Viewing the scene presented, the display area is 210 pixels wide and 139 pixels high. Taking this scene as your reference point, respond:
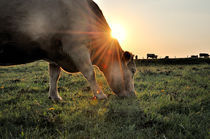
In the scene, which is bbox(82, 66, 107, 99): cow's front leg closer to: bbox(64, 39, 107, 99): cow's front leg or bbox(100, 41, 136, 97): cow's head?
bbox(64, 39, 107, 99): cow's front leg

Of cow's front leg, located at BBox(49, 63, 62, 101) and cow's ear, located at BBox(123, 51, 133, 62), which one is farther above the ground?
cow's ear, located at BBox(123, 51, 133, 62)

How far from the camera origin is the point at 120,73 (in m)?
4.59

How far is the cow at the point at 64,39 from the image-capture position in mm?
3305

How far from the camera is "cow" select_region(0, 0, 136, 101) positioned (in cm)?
330

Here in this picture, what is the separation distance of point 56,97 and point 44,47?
1.56m

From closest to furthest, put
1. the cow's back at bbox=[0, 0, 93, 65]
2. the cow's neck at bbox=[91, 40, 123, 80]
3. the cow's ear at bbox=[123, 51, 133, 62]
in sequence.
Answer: the cow's back at bbox=[0, 0, 93, 65] < the cow's ear at bbox=[123, 51, 133, 62] < the cow's neck at bbox=[91, 40, 123, 80]

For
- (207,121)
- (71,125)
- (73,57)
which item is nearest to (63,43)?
(73,57)

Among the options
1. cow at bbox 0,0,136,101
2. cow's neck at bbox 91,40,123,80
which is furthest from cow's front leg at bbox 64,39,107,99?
cow's neck at bbox 91,40,123,80

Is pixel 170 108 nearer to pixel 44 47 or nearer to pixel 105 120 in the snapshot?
pixel 105 120

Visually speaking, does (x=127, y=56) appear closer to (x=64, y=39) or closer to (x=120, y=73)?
(x=120, y=73)

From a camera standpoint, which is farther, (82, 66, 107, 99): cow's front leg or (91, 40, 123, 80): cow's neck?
(91, 40, 123, 80): cow's neck

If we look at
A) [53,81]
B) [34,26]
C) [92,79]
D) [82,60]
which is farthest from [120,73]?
[34,26]

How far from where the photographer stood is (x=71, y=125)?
2594mm

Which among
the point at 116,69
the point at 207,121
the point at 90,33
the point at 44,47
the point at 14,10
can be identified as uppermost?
the point at 14,10
